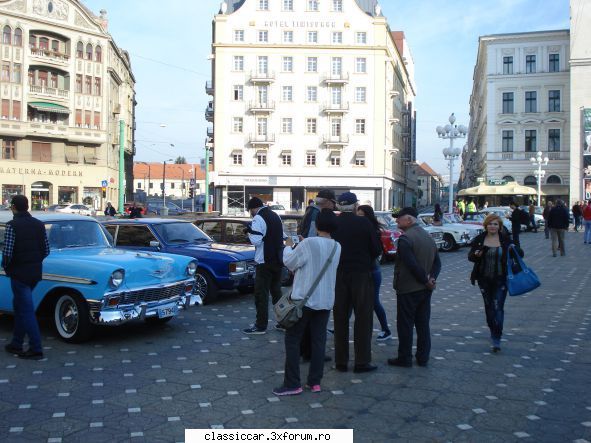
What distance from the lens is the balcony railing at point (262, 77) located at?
54.6 meters

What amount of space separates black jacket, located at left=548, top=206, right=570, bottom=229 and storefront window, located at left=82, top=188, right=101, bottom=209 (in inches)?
1808

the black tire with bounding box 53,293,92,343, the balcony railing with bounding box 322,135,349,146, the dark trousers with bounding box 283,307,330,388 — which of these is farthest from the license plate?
the balcony railing with bounding box 322,135,349,146

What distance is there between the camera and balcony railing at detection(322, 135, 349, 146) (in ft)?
182

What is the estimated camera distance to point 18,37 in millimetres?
51188

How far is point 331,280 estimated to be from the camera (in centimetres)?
591

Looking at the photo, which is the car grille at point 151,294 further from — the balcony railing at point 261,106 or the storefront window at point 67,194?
the storefront window at point 67,194

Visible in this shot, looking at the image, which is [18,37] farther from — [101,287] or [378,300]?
[378,300]

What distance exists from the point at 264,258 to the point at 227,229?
17.1 feet

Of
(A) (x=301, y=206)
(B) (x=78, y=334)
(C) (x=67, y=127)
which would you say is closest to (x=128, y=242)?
(B) (x=78, y=334)

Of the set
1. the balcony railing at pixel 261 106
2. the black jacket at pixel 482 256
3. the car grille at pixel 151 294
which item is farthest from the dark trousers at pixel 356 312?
the balcony railing at pixel 261 106

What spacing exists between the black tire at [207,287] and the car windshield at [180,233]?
925mm

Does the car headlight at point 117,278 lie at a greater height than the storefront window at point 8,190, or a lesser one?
lesser

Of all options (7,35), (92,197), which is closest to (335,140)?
(92,197)

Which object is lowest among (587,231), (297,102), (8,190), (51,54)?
(587,231)
